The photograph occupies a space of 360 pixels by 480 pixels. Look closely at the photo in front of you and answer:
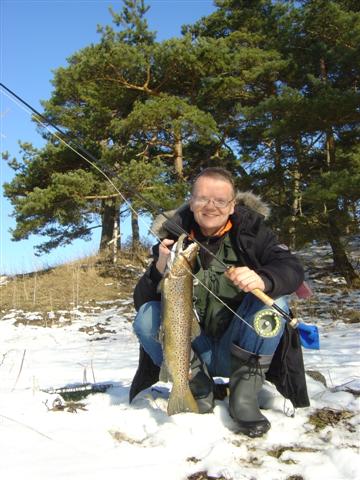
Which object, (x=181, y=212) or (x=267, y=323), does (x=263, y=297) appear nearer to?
(x=267, y=323)

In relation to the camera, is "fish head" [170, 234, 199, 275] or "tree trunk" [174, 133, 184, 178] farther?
"tree trunk" [174, 133, 184, 178]

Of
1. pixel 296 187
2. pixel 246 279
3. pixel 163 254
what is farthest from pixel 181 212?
pixel 296 187

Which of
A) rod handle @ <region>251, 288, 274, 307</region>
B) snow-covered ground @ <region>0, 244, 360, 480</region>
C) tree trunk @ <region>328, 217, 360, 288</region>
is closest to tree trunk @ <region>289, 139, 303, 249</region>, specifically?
tree trunk @ <region>328, 217, 360, 288</region>

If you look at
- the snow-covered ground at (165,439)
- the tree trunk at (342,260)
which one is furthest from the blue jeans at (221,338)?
the tree trunk at (342,260)

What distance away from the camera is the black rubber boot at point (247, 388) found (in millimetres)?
2432

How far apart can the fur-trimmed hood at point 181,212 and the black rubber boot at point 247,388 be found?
2.71 ft

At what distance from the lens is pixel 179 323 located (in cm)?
251

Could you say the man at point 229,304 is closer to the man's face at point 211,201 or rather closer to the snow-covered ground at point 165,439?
the man's face at point 211,201

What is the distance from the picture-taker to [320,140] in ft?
40.2

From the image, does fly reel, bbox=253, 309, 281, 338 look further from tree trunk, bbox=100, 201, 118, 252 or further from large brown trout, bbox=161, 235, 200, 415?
A: tree trunk, bbox=100, 201, 118, 252

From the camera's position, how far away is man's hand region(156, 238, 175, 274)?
8.59 ft

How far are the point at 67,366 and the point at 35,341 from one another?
2657 millimetres

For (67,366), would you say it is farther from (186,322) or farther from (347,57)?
(347,57)

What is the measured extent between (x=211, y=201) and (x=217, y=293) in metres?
0.56
